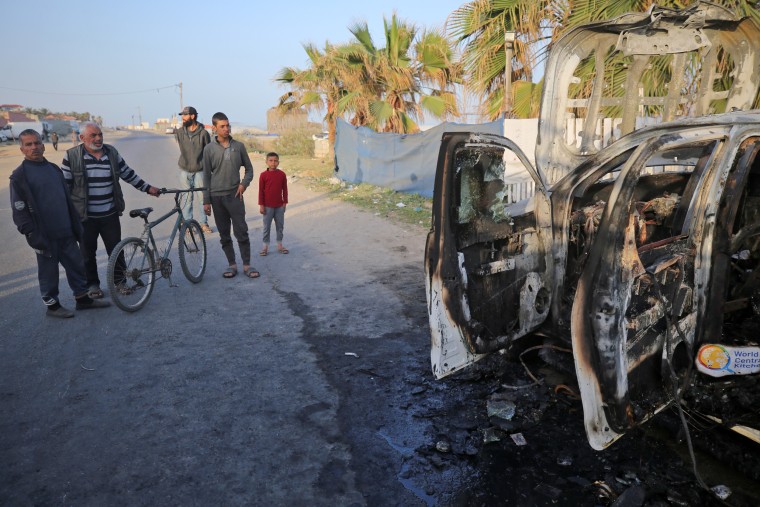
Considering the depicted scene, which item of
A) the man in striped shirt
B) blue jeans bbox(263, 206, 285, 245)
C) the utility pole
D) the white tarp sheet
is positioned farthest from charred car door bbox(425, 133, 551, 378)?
the white tarp sheet

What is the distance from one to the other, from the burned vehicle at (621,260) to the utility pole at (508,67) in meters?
5.40

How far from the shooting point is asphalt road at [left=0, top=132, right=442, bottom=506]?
2.86 m

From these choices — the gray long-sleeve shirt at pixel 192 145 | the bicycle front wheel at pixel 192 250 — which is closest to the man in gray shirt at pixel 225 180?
the bicycle front wheel at pixel 192 250

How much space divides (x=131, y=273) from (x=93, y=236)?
2.42 feet

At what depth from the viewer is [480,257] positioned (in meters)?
3.52

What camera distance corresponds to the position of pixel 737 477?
2.90 m

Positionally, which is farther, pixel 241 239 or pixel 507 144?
pixel 241 239

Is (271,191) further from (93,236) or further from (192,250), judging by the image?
(93,236)

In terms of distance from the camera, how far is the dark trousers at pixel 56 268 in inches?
203

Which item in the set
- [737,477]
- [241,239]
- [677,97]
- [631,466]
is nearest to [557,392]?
[631,466]

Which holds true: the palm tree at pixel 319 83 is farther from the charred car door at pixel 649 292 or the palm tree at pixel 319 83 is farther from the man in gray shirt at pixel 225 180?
the charred car door at pixel 649 292

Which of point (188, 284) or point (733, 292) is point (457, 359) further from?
point (188, 284)

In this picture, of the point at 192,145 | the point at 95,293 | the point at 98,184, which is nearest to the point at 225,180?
the point at 98,184

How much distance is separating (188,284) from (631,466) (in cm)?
517
